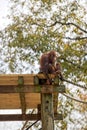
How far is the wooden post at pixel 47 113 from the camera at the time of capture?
5.63 metres

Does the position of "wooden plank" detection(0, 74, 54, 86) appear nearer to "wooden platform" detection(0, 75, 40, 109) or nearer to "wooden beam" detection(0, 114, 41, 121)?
"wooden platform" detection(0, 75, 40, 109)

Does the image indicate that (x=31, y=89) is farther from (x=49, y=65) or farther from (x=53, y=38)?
(x=53, y=38)

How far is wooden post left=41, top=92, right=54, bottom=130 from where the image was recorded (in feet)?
18.5

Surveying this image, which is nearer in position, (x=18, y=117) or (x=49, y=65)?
(x=49, y=65)

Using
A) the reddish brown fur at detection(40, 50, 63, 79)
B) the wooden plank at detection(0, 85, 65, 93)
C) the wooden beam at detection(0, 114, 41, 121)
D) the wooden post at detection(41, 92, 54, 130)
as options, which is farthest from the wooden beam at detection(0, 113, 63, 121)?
the wooden plank at detection(0, 85, 65, 93)

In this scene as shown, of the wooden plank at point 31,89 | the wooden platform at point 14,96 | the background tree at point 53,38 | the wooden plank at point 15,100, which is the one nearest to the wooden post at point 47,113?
the wooden plank at point 31,89

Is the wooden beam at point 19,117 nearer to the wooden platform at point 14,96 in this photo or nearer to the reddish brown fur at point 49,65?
the wooden platform at point 14,96

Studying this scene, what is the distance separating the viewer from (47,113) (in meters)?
5.66

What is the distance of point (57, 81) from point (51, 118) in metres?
0.53

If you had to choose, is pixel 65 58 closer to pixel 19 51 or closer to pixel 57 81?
pixel 19 51

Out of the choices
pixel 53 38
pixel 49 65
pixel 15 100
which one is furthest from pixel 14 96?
pixel 53 38

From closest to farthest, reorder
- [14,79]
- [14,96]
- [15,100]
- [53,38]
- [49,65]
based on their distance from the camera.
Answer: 1. [14,79]
2. [49,65]
3. [14,96]
4. [15,100]
5. [53,38]

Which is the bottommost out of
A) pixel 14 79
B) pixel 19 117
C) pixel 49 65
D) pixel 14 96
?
pixel 19 117

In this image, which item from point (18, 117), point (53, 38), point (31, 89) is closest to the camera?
point (31, 89)
